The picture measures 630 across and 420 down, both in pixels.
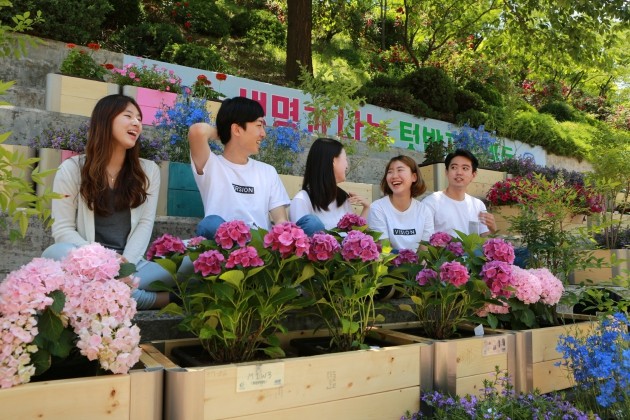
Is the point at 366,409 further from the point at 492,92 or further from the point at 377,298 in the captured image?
the point at 492,92

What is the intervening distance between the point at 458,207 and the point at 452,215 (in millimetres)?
85

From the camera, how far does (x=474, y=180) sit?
5309 mm

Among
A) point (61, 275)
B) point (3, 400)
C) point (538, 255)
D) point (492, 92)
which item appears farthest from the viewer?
point (492, 92)

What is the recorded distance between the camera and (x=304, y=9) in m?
7.52

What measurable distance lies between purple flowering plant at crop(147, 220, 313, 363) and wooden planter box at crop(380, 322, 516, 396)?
20.4 inches

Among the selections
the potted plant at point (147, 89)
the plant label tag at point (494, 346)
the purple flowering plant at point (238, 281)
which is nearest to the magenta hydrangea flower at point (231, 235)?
the purple flowering plant at point (238, 281)

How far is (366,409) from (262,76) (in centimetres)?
865

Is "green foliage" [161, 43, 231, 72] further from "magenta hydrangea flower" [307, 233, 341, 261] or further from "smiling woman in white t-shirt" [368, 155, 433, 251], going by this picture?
"magenta hydrangea flower" [307, 233, 341, 261]

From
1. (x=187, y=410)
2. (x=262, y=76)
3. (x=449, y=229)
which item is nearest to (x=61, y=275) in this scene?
(x=187, y=410)

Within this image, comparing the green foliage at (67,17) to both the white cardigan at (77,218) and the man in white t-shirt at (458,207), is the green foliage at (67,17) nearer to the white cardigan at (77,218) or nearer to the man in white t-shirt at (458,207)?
the white cardigan at (77,218)

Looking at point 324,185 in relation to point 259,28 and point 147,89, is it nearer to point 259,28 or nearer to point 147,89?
point 147,89

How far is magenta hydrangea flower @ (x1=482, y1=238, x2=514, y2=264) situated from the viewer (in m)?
2.00

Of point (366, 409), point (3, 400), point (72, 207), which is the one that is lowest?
point (366, 409)

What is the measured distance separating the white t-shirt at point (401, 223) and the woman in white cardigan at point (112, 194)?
1312 mm
